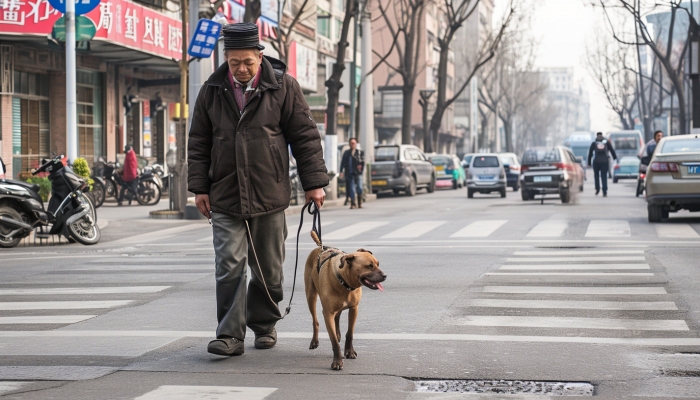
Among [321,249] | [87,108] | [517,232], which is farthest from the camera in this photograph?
[87,108]

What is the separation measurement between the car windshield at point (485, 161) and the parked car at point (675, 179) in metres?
16.5

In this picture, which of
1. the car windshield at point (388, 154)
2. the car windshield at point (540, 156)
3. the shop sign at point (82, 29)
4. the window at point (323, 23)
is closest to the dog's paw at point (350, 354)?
the shop sign at point (82, 29)

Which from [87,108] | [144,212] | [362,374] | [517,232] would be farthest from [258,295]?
[87,108]

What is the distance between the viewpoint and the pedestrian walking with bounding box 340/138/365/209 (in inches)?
1116

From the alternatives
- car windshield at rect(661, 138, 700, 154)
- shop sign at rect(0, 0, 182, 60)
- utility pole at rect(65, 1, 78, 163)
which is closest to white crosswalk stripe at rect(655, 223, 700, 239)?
car windshield at rect(661, 138, 700, 154)

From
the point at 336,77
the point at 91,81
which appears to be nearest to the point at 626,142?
the point at 336,77

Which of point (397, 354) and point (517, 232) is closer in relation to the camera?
point (397, 354)

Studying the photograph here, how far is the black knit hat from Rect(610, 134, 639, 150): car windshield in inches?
2333

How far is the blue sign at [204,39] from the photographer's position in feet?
74.2

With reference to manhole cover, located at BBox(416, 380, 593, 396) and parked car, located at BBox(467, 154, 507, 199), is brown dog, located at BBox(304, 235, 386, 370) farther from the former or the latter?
parked car, located at BBox(467, 154, 507, 199)

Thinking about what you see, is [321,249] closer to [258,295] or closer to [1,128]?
[258,295]

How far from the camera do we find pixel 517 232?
18047 millimetres

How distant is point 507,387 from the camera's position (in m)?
5.86

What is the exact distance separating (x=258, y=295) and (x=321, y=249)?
669mm
